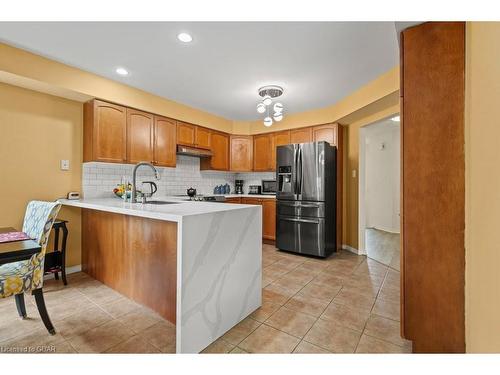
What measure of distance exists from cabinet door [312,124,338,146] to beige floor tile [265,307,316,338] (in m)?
2.77

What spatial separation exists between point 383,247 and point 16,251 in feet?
15.5

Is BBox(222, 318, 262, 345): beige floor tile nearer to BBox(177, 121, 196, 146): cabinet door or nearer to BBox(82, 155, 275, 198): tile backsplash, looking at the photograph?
BBox(82, 155, 275, 198): tile backsplash

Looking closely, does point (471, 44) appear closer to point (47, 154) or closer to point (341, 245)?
point (341, 245)

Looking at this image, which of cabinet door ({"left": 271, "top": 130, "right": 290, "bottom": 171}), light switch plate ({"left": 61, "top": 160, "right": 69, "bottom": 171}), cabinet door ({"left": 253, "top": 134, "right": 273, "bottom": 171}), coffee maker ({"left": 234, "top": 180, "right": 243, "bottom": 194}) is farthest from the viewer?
coffee maker ({"left": 234, "top": 180, "right": 243, "bottom": 194})

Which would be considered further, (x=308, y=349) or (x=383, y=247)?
(x=383, y=247)

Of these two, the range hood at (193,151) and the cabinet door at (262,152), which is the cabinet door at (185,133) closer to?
the range hood at (193,151)

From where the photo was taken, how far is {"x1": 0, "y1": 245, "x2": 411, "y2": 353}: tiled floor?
1514 mm

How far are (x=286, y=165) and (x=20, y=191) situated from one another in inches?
132

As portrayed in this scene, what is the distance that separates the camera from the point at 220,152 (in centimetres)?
447

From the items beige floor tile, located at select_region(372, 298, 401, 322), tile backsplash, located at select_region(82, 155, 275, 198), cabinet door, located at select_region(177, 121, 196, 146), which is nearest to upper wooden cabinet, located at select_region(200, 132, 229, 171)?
tile backsplash, located at select_region(82, 155, 275, 198)

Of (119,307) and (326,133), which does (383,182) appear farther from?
(119,307)

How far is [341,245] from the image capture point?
3.92m

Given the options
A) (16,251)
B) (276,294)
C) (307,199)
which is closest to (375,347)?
(276,294)
